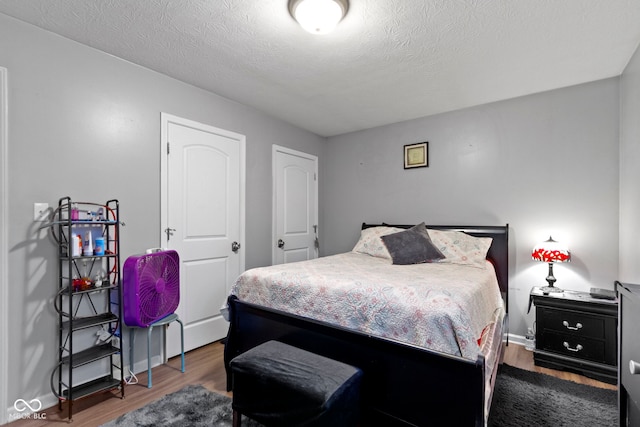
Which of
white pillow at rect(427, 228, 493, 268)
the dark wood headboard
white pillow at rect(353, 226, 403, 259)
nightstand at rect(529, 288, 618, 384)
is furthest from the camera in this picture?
white pillow at rect(353, 226, 403, 259)

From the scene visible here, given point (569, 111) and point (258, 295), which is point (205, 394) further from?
point (569, 111)

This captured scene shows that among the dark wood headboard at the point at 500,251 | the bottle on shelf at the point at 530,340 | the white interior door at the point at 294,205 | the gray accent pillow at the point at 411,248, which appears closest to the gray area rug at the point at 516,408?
the bottle on shelf at the point at 530,340

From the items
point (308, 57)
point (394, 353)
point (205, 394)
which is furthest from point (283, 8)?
point (205, 394)

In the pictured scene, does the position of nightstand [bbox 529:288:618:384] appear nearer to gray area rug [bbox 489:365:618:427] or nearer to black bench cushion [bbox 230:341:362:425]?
gray area rug [bbox 489:365:618:427]

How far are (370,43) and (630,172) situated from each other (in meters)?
2.23

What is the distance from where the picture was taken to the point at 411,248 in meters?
2.95

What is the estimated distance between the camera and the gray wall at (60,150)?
190 centimetres

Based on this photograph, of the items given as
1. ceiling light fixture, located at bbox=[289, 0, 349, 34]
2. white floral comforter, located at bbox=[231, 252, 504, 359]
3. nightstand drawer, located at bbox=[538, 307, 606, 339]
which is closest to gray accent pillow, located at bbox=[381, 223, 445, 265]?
white floral comforter, located at bbox=[231, 252, 504, 359]

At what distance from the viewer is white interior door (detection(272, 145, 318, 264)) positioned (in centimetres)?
382

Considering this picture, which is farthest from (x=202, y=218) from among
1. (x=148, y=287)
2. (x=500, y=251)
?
(x=500, y=251)

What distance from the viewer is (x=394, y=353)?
1609 mm

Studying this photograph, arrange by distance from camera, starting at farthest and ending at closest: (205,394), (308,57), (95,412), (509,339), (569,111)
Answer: (509,339) → (569,111) → (308,57) → (205,394) → (95,412)

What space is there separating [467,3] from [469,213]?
7.19ft

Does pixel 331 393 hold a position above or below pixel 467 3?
below
